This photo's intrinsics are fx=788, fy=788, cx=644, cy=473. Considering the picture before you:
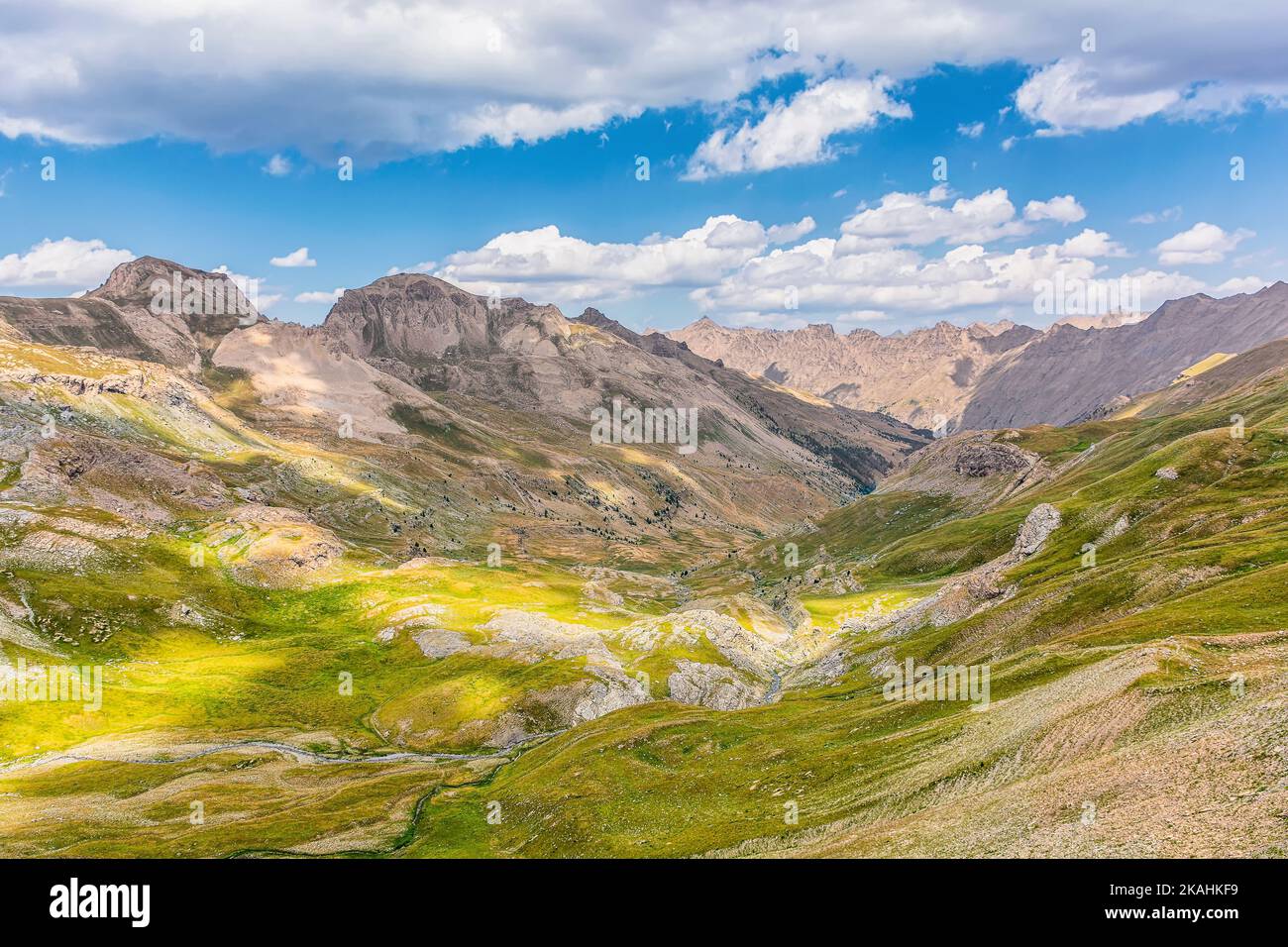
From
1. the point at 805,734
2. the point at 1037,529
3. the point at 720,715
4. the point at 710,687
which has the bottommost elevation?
the point at 710,687

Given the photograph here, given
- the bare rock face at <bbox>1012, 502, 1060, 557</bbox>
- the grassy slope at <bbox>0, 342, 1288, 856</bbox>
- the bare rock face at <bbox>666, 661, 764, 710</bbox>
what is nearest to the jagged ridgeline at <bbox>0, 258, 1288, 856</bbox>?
the grassy slope at <bbox>0, 342, 1288, 856</bbox>

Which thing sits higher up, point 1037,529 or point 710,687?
point 1037,529

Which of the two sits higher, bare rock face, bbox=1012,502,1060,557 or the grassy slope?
bare rock face, bbox=1012,502,1060,557

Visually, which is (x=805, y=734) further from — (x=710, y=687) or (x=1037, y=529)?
(x=1037, y=529)

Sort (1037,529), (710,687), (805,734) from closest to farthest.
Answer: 1. (805,734)
2. (710,687)
3. (1037,529)

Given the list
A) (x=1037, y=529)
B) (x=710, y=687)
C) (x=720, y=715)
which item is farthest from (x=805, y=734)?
(x=1037, y=529)

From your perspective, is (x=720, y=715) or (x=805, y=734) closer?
(x=805, y=734)

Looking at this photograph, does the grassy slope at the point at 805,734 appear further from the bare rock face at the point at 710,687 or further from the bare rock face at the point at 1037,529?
the bare rock face at the point at 710,687

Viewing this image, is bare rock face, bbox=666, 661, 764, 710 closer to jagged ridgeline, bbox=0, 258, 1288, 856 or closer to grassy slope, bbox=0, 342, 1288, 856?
jagged ridgeline, bbox=0, 258, 1288, 856

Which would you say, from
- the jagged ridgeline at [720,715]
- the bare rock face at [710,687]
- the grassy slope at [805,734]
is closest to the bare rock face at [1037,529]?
the jagged ridgeline at [720,715]

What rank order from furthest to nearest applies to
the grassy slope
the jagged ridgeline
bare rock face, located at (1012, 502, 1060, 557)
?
bare rock face, located at (1012, 502, 1060, 557), the jagged ridgeline, the grassy slope
